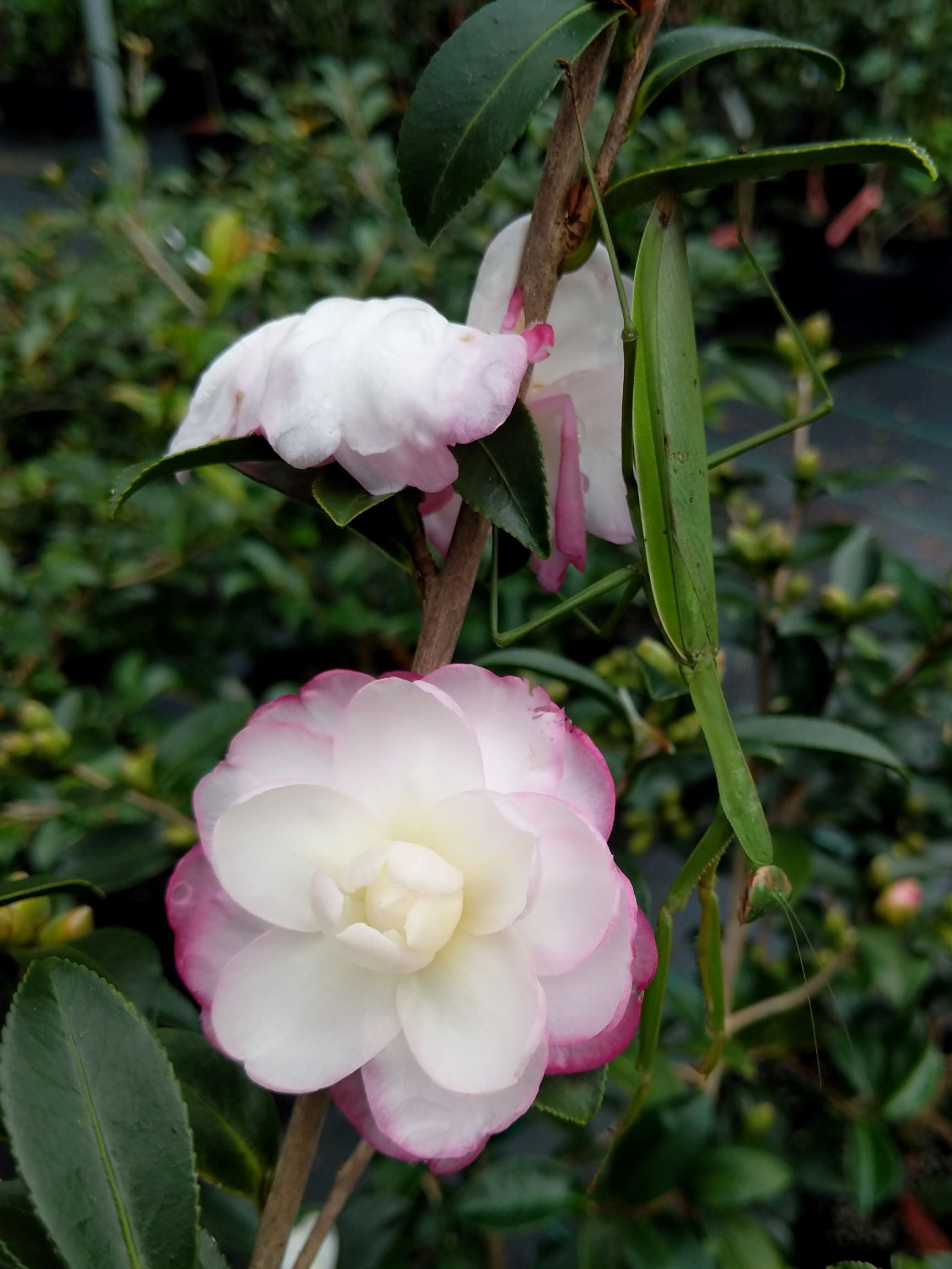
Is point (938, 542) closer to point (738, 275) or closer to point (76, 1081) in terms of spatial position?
point (738, 275)

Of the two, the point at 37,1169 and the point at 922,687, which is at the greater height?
the point at 37,1169

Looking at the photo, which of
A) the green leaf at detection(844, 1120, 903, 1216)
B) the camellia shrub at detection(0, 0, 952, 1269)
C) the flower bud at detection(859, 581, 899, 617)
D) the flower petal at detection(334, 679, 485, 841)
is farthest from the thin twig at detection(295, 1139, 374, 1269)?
the flower bud at detection(859, 581, 899, 617)

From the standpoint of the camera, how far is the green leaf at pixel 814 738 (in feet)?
1.34

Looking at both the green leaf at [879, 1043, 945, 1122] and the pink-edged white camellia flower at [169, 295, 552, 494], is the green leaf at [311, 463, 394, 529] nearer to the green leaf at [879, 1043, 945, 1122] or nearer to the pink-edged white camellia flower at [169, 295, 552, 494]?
the pink-edged white camellia flower at [169, 295, 552, 494]

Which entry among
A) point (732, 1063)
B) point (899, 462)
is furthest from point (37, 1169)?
point (899, 462)

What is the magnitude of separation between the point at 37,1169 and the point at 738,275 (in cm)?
113

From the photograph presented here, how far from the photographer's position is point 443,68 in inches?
10.1

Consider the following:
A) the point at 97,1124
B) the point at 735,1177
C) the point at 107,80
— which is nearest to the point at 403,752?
the point at 97,1124

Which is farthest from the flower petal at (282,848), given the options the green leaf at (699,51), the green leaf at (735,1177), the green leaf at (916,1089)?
the green leaf at (916,1089)

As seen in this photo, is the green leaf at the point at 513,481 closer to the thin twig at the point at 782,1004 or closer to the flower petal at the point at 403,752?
the flower petal at the point at 403,752

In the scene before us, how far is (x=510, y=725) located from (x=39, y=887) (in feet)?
0.49

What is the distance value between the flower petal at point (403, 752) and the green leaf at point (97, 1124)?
0.09 meters

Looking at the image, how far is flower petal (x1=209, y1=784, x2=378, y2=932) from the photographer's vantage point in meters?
0.22

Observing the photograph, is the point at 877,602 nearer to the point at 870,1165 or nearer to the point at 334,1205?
the point at 870,1165
